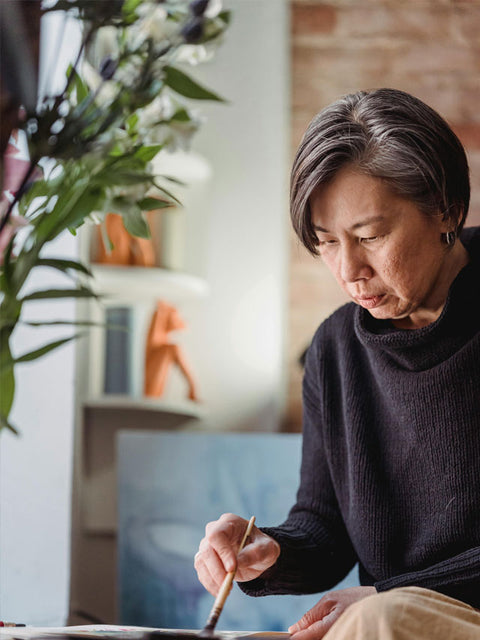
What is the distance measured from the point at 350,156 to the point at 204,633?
1.86 feet

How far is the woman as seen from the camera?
3.41 feet

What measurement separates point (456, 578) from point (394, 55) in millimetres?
1992

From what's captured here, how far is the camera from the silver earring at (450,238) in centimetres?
111

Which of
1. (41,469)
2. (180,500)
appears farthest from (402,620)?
(180,500)

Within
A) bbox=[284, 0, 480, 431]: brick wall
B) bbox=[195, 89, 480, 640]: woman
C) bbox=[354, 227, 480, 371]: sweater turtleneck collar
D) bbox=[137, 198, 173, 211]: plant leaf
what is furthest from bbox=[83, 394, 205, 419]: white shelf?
bbox=[137, 198, 173, 211]: plant leaf

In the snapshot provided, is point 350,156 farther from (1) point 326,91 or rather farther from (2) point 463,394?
(1) point 326,91

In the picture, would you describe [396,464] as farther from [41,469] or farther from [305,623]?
[41,469]

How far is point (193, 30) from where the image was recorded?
0.71 m

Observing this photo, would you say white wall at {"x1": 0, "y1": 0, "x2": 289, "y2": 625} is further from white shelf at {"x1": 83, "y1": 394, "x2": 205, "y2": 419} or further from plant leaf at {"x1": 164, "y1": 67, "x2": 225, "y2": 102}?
plant leaf at {"x1": 164, "y1": 67, "x2": 225, "y2": 102}

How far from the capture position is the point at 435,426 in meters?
1.14

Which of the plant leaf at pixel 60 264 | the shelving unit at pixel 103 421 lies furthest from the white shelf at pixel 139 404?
the plant leaf at pixel 60 264

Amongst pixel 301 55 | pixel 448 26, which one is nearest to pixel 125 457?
pixel 301 55

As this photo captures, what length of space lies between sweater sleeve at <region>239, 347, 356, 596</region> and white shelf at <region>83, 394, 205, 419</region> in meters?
0.98

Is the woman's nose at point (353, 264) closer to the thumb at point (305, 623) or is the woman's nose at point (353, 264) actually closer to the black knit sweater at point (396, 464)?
the black knit sweater at point (396, 464)
